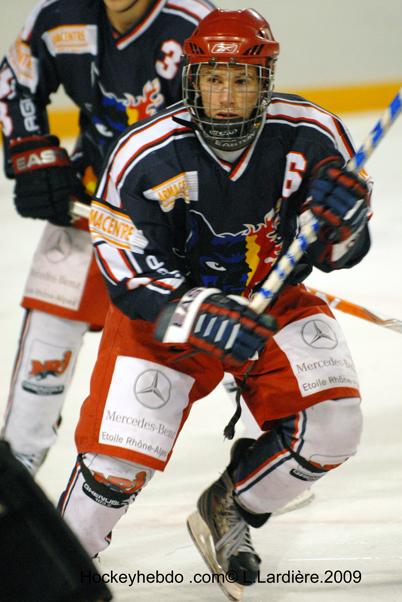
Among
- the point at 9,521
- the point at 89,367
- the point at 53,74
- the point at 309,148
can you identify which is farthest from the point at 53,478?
Answer: the point at 9,521

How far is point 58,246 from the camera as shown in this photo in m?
3.11

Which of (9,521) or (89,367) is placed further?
(89,367)

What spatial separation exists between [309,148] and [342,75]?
425 cm

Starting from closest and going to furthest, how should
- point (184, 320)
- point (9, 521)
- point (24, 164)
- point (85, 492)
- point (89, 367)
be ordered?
point (9, 521) < point (184, 320) < point (85, 492) < point (24, 164) < point (89, 367)

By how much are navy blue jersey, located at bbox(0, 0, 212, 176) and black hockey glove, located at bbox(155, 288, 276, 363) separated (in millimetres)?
882

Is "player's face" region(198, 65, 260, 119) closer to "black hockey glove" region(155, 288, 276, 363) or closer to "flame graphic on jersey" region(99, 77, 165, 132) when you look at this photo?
"black hockey glove" region(155, 288, 276, 363)

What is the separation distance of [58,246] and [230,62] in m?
1.02

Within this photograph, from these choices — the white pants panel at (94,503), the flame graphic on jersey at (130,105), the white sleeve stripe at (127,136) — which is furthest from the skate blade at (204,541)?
the flame graphic on jersey at (130,105)

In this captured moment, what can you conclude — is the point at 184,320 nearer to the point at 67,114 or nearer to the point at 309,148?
the point at 309,148

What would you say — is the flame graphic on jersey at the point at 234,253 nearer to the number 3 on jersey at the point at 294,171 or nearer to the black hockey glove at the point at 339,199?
the number 3 on jersey at the point at 294,171

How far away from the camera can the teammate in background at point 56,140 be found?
293 centimetres

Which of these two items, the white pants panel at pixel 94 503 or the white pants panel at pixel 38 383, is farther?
the white pants panel at pixel 38 383

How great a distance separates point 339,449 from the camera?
2.37m

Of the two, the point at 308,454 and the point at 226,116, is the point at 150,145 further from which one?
the point at 308,454
